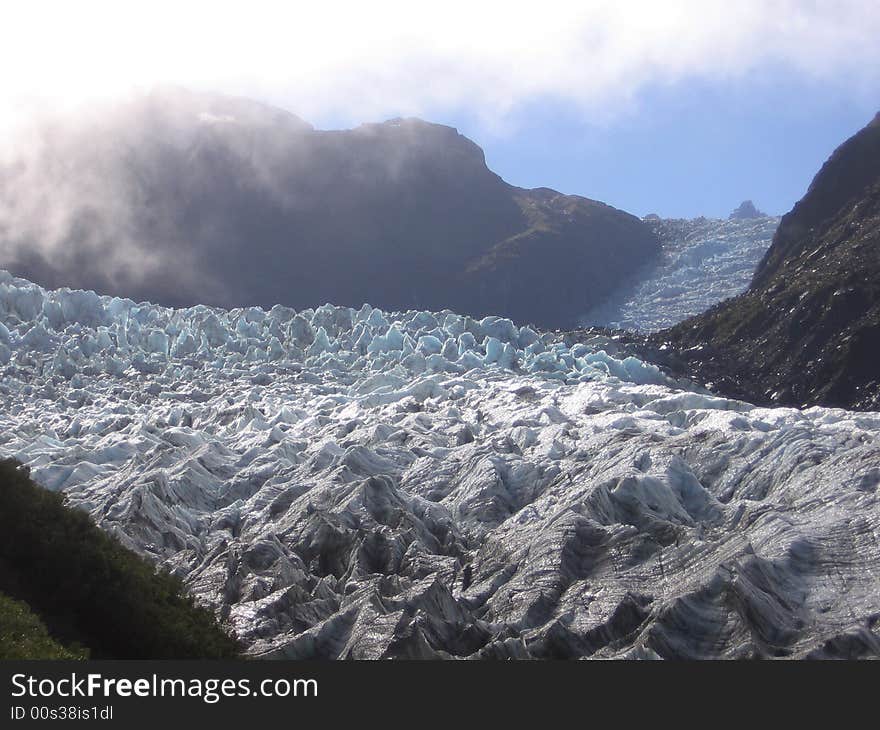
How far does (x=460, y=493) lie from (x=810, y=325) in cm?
7275

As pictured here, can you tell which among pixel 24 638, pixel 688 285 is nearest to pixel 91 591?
pixel 24 638

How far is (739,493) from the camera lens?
182 feet

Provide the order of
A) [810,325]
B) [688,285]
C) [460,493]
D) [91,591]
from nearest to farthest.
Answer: [91,591] < [460,493] < [810,325] < [688,285]

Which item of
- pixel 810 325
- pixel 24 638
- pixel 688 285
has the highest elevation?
pixel 688 285

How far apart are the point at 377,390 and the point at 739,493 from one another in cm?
3074

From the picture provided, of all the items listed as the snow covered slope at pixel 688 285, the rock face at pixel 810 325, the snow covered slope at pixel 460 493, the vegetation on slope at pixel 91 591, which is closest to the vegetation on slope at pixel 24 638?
the vegetation on slope at pixel 91 591

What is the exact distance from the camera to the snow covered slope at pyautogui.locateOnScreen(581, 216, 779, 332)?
17038 cm

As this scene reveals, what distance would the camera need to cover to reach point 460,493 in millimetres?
58500

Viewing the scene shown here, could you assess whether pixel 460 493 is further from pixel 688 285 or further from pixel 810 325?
pixel 688 285

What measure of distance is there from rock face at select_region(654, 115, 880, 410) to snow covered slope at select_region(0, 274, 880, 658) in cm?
2509

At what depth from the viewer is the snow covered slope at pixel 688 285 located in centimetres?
17038

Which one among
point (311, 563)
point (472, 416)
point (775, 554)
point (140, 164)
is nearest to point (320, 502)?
point (311, 563)

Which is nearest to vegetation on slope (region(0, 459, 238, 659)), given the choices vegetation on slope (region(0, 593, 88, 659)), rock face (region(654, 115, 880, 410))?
vegetation on slope (region(0, 593, 88, 659))

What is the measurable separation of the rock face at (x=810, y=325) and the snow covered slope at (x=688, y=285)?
18198 mm
